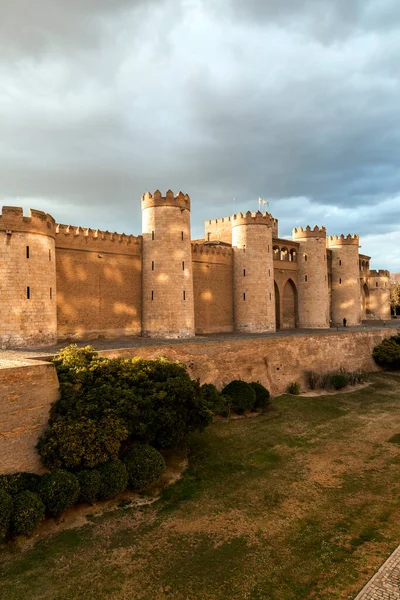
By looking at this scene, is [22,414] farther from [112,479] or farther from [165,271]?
[165,271]

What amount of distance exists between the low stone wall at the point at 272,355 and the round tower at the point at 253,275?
564 centimetres

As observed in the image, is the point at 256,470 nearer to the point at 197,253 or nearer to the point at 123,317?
the point at 123,317

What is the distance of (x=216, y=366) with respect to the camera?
23719 mm

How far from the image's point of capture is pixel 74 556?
11.0 m

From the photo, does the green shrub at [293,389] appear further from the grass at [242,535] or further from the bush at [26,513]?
the bush at [26,513]

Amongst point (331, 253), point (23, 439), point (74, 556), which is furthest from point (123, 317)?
point (331, 253)

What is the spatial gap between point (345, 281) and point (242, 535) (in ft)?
128

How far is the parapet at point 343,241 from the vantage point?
4741 cm

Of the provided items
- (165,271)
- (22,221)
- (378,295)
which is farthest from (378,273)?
(22,221)

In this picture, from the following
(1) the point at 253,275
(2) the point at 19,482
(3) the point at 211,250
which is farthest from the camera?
(1) the point at 253,275

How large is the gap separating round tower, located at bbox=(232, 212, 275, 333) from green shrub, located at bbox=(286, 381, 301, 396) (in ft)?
25.4

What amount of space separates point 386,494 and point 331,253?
36599 mm

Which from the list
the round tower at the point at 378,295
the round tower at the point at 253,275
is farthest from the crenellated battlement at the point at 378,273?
the round tower at the point at 253,275

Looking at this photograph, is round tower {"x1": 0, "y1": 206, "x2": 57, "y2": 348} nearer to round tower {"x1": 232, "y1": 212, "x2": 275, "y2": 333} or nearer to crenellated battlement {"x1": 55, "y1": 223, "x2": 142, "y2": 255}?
crenellated battlement {"x1": 55, "y1": 223, "x2": 142, "y2": 255}
